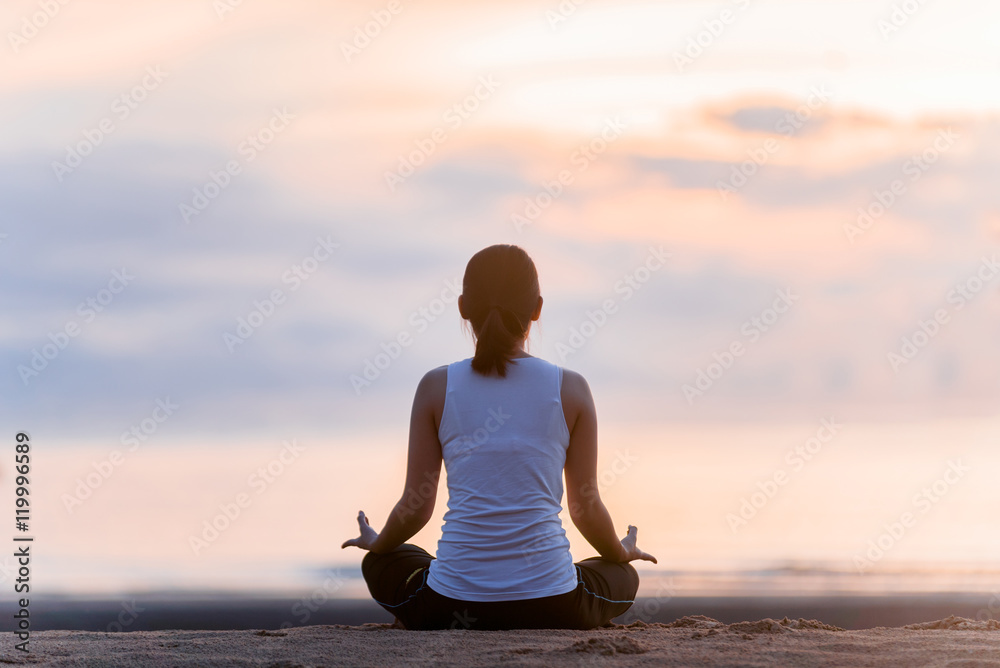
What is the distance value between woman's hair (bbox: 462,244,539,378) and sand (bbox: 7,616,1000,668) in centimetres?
113

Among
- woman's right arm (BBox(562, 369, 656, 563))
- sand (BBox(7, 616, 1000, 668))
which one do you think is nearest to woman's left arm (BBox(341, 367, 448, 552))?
sand (BBox(7, 616, 1000, 668))

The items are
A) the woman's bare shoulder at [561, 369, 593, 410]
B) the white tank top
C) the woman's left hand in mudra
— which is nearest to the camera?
the white tank top

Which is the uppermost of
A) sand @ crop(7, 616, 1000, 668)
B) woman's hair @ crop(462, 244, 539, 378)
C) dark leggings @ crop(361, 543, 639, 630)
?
woman's hair @ crop(462, 244, 539, 378)

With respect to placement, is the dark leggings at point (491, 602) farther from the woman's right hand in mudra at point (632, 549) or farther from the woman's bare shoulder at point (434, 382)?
the woman's bare shoulder at point (434, 382)

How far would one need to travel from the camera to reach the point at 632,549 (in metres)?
4.71

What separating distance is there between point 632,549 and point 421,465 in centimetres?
109

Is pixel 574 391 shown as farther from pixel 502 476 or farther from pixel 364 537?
pixel 364 537

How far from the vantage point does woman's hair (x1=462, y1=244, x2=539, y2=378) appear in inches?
167

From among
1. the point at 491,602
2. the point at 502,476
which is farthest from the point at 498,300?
the point at 491,602

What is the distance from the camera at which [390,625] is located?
4.64 meters

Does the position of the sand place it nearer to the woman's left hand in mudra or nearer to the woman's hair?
the woman's left hand in mudra

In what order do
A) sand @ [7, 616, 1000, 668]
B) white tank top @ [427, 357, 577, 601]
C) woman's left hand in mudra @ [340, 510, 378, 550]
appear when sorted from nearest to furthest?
1. sand @ [7, 616, 1000, 668]
2. white tank top @ [427, 357, 577, 601]
3. woman's left hand in mudra @ [340, 510, 378, 550]

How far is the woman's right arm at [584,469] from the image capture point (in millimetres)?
4312

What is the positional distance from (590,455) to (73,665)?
217 centimetres
